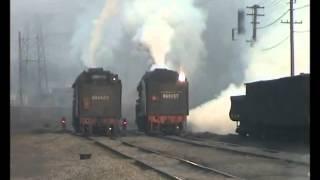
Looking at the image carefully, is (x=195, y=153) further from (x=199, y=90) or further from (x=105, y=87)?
(x=199, y=90)

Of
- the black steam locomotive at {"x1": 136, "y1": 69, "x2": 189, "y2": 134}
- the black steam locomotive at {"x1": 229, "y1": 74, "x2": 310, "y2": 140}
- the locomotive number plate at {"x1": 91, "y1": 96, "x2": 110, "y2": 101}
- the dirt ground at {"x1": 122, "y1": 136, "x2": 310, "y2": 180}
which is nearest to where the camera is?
the dirt ground at {"x1": 122, "y1": 136, "x2": 310, "y2": 180}

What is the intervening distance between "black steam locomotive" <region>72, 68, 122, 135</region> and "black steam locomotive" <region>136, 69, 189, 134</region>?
85.2 inches

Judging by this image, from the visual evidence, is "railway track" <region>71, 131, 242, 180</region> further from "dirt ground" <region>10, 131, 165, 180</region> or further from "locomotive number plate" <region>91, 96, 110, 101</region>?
"locomotive number plate" <region>91, 96, 110, 101</region>

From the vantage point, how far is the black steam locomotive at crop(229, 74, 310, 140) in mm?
25844

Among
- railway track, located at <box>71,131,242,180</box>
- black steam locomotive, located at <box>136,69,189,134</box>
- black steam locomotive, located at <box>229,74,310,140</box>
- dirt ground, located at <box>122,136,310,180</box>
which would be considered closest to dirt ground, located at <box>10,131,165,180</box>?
railway track, located at <box>71,131,242,180</box>

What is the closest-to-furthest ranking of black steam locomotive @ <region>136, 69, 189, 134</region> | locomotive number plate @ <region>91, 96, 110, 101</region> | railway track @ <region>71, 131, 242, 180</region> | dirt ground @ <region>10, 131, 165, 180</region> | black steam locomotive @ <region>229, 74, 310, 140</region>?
railway track @ <region>71, 131, 242, 180</region>
dirt ground @ <region>10, 131, 165, 180</region>
black steam locomotive @ <region>229, 74, 310, 140</region>
locomotive number plate @ <region>91, 96, 110, 101</region>
black steam locomotive @ <region>136, 69, 189, 134</region>

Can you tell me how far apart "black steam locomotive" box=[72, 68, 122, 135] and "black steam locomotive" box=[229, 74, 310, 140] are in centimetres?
858

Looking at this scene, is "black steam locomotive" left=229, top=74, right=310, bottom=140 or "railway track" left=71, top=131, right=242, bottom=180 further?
"black steam locomotive" left=229, top=74, right=310, bottom=140

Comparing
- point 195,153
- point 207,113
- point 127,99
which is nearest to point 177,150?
point 195,153

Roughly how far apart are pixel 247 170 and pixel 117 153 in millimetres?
8353

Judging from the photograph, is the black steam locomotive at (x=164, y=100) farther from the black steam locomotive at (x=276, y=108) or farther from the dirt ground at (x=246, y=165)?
the dirt ground at (x=246, y=165)

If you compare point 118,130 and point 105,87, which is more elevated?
point 105,87

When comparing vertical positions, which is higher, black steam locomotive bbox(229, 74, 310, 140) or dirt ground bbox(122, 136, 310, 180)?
black steam locomotive bbox(229, 74, 310, 140)
